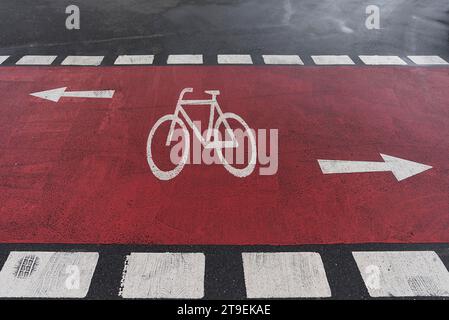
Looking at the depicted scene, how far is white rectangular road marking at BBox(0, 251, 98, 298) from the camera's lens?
4.01 meters

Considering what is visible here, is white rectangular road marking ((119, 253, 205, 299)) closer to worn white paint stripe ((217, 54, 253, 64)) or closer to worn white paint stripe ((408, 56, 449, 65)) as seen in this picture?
worn white paint stripe ((217, 54, 253, 64))

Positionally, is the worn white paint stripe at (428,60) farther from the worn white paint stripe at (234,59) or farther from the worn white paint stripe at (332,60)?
the worn white paint stripe at (234,59)

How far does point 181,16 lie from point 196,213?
27.9ft

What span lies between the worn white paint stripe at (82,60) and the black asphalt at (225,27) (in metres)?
0.38

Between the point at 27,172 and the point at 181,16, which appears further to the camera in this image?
the point at 181,16

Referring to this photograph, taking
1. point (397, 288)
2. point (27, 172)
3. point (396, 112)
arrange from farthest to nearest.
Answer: point (396, 112), point (27, 172), point (397, 288)

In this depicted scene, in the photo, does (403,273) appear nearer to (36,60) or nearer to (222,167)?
(222,167)

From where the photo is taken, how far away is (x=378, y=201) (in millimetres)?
5215

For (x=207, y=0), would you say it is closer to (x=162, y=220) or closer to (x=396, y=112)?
(x=396, y=112)

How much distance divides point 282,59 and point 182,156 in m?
4.22

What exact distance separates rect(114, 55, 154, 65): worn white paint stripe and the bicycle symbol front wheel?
2.67 metres

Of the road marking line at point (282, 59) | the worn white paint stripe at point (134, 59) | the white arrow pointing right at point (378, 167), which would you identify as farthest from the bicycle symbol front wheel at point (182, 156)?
the road marking line at point (282, 59)

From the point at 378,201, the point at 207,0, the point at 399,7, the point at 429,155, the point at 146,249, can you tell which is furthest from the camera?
the point at 207,0
